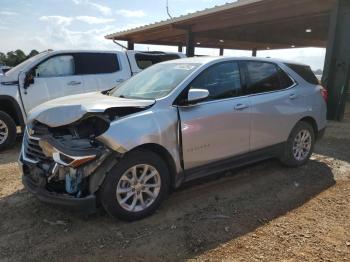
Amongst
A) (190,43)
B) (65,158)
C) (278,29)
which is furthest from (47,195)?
(278,29)

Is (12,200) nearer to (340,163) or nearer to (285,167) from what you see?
(285,167)

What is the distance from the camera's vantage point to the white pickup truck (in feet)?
23.9

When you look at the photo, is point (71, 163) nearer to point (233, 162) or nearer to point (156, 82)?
point (156, 82)

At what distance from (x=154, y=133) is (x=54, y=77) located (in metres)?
4.65

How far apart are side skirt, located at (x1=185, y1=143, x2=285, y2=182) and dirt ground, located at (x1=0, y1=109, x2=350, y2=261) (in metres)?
0.33

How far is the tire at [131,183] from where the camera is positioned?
3.73 meters

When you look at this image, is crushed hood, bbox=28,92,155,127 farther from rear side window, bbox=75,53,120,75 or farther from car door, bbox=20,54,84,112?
rear side window, bbox=75,53,120,75

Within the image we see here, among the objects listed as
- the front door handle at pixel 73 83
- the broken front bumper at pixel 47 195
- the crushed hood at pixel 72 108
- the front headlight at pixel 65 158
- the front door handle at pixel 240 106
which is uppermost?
the crushed hood at pixel 72 108

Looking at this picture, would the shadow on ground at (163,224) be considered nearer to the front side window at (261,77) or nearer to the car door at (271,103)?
the car door at (271,103)

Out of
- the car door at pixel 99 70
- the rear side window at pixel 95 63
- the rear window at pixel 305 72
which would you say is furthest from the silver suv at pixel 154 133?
the rear side window at pixel 95 63

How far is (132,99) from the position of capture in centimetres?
A: 446

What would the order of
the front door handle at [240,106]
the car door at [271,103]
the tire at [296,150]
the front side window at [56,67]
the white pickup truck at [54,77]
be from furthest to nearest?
1. the front side window at [56,67]
2. the white pickup truck at [54,77]
3. the tire at [296,150]
4. the car door at [271,103]
5. the front door handle at [240,106]

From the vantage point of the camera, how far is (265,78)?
539 centimetres

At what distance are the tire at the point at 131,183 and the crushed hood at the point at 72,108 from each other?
0.56m
